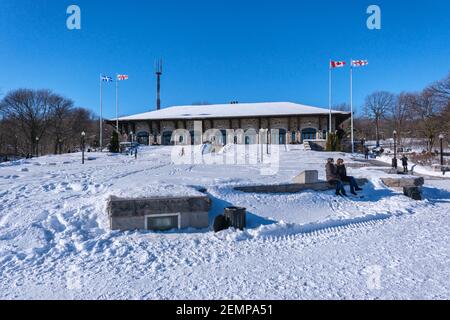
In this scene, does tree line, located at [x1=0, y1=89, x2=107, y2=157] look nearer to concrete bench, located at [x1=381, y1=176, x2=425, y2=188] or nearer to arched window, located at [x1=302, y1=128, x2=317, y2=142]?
arched window, located at [x1=302, y1=128, x2=317, y2=142]

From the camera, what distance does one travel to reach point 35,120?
51.4 m

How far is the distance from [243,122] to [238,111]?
2.32 m

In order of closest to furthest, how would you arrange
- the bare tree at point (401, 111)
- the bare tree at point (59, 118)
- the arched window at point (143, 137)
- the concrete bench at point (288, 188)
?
the concrete bench at point (288, 188) < the arched window at point (143, 137) < the bare tree at point (59, 118) < the bare tree at point (401, 111)

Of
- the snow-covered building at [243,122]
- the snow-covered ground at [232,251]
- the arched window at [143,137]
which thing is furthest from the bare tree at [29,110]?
the snow-covered ground at [232,251]

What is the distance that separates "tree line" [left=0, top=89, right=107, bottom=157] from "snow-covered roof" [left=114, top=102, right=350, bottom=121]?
38.1 ft

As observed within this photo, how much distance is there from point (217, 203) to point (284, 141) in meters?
35.6

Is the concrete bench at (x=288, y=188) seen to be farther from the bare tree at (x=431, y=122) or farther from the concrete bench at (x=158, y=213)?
the bare tree at (x=431, y=122)

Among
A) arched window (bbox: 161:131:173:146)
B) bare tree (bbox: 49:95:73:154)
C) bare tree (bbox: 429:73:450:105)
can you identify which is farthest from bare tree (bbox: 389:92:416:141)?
bare tree (bbox: 49:95:73:154)

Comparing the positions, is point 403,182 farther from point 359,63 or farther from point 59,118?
point 59,118

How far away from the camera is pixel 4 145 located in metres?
60.5

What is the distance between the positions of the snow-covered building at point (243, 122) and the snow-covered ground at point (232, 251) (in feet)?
109

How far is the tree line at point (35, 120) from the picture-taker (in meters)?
49.9

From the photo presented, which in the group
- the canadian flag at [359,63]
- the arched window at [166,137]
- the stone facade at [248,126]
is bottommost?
the arched window at [166,137]

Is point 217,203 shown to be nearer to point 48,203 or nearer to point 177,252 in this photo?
point 177,252
